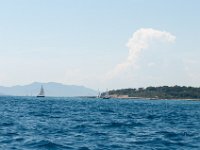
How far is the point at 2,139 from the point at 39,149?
222 inches

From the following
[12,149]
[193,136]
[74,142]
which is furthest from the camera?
[193,136]

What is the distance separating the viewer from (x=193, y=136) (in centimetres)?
4266

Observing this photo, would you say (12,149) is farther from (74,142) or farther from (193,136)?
(193,136)

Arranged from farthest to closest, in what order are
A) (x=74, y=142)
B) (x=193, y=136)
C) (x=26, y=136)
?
1. (x=193, y=136)
2. (x=26, y=136)
3. (x=74, y=142)

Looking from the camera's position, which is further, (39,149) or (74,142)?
(74,142)

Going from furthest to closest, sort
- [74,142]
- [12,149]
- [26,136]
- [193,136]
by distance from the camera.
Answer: [193,136], [26,136], [74,142], [12,149]

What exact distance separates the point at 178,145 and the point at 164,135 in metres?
6.85

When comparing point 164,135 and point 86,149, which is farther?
point 164,135

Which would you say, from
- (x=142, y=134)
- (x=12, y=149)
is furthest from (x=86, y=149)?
(x=142, y=134)

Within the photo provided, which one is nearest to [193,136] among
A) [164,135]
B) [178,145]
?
[164,135]

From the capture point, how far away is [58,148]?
3275cm

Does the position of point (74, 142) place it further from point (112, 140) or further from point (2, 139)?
point (2, 139)

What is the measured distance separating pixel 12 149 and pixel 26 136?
727 cm

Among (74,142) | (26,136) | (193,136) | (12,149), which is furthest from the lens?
(193,136)
